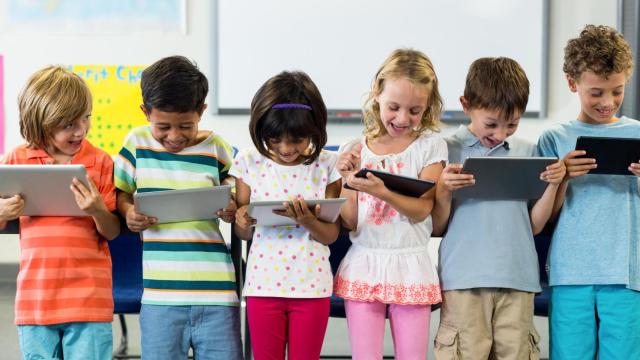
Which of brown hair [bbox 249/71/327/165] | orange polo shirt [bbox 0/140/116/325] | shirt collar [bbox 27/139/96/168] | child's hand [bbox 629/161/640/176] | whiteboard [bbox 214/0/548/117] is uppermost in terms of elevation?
whiteboard [bbox 214/0/548/117]

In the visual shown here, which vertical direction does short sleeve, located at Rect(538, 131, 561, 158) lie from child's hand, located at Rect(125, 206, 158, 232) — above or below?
above

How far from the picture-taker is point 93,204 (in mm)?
1851

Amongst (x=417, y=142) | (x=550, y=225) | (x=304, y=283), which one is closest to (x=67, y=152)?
(x=304, y=283)

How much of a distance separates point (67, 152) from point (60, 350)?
0.55 meters

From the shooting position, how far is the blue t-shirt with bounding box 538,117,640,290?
2043mm

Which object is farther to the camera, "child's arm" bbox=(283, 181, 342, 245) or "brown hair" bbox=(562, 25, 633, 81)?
"brown hair" bbox=(562, 25, 633, 81)

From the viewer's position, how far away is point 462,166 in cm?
189

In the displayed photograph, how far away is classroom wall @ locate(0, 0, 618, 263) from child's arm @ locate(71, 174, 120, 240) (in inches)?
105

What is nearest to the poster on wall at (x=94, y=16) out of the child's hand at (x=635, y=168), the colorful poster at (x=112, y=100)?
the colorful poster at (x=112, y=100)

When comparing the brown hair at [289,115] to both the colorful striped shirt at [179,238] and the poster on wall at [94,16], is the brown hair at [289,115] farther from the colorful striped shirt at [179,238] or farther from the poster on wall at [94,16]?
the poster on wall at [94,16]

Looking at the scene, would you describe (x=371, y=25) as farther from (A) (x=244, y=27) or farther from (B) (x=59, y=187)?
(B) (x=59, y=187)

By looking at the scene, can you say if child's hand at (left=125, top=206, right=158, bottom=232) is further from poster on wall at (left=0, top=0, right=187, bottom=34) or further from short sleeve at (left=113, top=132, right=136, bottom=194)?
poster on wall at (left=0, top=0, right=187, bottom=34)

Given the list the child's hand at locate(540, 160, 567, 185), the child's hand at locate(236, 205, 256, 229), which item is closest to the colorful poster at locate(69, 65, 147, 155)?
the child's hand at locate(236, 205, 256, 229)

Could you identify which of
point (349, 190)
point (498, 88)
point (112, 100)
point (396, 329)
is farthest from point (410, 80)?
point (112, 100)
